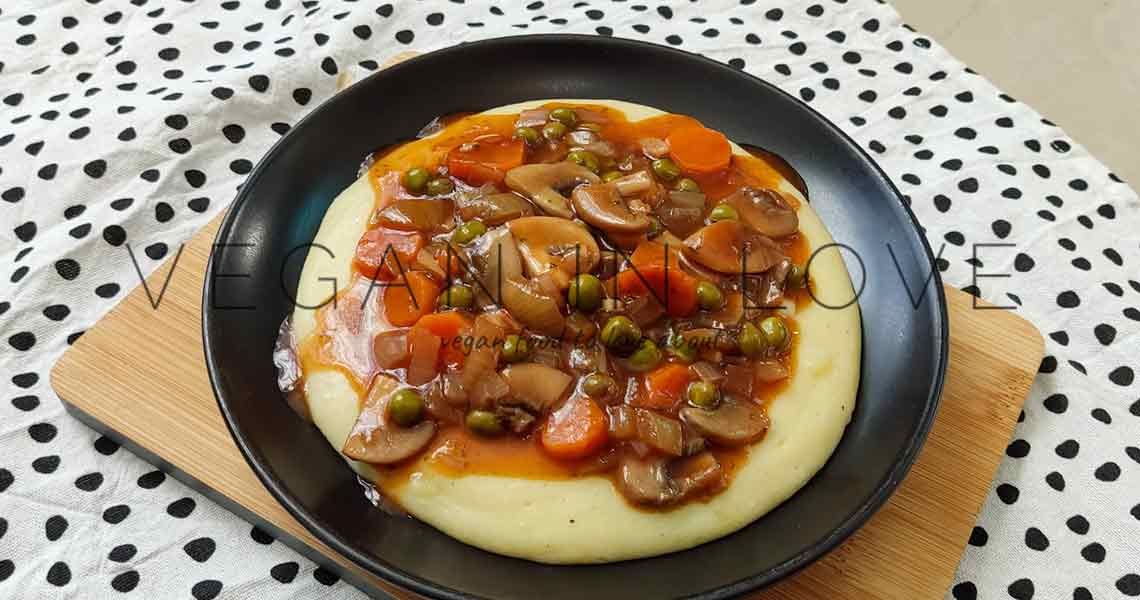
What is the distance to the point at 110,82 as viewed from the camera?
530 cm

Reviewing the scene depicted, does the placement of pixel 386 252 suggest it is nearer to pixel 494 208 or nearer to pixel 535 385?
pixel 494 208

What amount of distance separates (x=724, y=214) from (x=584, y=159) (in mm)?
674

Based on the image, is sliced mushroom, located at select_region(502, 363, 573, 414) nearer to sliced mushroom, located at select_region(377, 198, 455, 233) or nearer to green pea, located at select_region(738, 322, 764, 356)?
green pea, located at select_region(738, 322, 764, 356)

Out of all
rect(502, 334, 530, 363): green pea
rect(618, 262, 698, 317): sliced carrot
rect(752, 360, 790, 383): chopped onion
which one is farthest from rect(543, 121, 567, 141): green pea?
rect(752, 360, 790, 383): chopped onion

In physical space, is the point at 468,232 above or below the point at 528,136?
below

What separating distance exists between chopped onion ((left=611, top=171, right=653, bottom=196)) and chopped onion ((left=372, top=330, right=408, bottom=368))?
45.0 inches

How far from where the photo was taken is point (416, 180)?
4.04 meters

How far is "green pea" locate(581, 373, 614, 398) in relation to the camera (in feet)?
11.2

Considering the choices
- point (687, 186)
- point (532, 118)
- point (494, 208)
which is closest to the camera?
point (494, 208)

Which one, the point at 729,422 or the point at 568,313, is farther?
the point at 568,313

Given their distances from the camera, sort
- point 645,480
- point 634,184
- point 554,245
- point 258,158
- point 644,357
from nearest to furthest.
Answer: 1. point 645,480
2. point 644,357
3. point 554,245
4. point 634,184
5. point 258,158

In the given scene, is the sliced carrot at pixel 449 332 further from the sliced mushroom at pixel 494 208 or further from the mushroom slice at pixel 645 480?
the mushroom slice at pixel 645 480

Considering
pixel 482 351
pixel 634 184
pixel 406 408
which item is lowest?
pixel 406 408

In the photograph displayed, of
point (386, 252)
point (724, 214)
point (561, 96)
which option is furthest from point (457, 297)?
point (561, 96)
